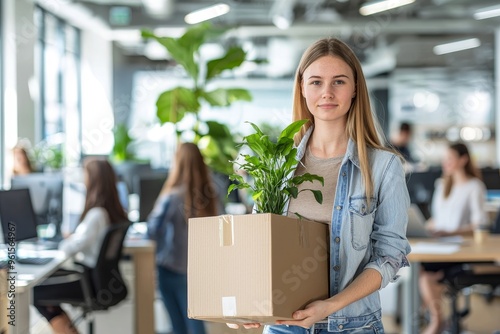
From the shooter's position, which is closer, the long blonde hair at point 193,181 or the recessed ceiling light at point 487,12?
the long blonde hair at point 193,181

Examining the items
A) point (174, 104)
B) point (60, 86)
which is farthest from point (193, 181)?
point (60, 86)

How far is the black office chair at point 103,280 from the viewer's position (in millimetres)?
4402

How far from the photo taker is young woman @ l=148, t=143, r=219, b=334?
4.57 metres

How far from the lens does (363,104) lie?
1999 mm

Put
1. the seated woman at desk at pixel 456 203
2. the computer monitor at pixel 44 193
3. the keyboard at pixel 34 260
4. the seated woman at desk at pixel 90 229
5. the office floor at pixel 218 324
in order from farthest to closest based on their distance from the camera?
the computer monitor at pixel 44 193
the seated woman at desk at pixel 456 203
the office floor at pixel 218 324
the seated woman at desk at pixel 90 229
the keyboard at pixel 34 260

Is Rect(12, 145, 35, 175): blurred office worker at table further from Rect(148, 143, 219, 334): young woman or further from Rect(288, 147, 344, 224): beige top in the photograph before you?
Rect(288, 147, 344, 224): beige top

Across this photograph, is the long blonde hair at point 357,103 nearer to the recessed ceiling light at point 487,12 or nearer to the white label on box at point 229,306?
the white label on box at point 229,306

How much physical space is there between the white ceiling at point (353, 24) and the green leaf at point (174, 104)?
597cm

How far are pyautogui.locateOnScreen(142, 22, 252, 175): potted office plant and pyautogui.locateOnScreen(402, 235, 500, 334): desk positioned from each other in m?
1.64

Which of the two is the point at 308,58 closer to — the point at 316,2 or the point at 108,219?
the point at 108,219

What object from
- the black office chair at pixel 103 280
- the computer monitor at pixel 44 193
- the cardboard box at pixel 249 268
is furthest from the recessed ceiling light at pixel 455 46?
the cardboard box at pixel 249 268

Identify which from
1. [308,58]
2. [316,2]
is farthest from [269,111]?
[308,58]

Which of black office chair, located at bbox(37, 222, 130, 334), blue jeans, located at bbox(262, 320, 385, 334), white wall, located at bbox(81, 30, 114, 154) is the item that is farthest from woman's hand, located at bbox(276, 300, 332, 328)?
white wall, located at bbox(81, 30, 114, 154)

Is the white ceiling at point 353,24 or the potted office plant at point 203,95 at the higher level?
the white ceiling at point 353,24
